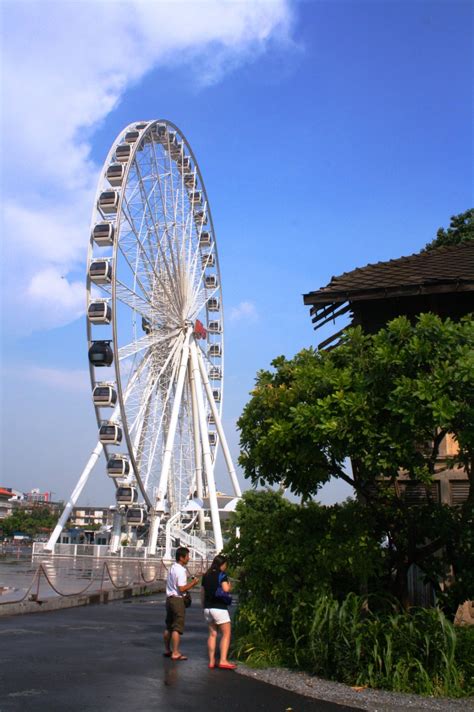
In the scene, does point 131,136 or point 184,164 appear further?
point 184,164

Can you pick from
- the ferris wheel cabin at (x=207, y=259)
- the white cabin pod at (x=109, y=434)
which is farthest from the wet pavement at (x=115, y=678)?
the ferris wheel cabin at (x=207, y=259)

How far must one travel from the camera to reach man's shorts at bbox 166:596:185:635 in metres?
10.4

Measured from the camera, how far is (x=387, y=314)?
12773 mm

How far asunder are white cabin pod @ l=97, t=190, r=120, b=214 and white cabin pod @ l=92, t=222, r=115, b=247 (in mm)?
1084

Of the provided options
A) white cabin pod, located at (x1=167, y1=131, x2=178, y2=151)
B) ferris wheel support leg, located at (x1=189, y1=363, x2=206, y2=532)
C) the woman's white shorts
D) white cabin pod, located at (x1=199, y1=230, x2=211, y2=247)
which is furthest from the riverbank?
white cabin pod, located at (x1=199, y1=230, x2=211, y2=247)

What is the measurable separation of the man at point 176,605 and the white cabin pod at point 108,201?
25.9m

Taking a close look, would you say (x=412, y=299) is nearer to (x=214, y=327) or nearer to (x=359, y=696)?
(x=359, y=696)

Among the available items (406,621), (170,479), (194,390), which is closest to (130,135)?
(194,390)

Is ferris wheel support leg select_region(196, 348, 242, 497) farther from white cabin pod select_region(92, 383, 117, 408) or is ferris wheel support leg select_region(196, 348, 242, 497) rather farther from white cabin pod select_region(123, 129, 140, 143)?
white cabin pod select_region(123, 129, 140, 143)

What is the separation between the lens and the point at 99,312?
34.0m

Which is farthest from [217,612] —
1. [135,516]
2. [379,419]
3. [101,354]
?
[135,516]

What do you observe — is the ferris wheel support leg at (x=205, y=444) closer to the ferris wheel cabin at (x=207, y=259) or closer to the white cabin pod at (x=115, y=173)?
the ferris wheel cabin at (x=207, y=259)

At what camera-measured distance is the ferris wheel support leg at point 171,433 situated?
38.7 meters

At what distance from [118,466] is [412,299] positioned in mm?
28283
